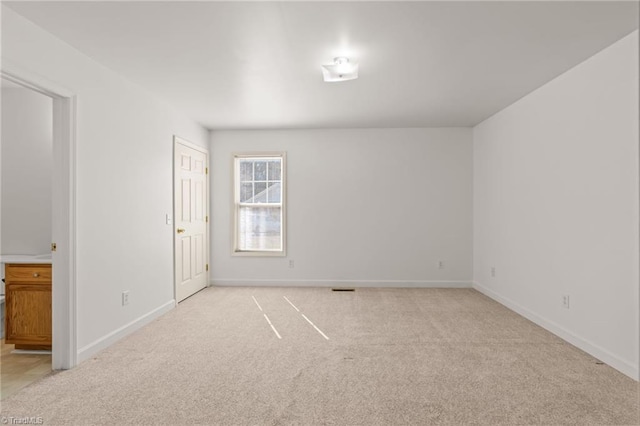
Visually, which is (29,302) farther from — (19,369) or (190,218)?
(190,218)

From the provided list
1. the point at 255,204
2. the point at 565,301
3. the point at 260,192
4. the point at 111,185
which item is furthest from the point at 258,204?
the point at 565,301

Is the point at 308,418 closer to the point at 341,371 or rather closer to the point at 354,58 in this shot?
the point at 341,371

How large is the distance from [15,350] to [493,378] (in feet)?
12.9

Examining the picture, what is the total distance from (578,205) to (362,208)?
3129mm

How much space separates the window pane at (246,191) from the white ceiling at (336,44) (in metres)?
1.91

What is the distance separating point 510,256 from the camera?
15.4 feet

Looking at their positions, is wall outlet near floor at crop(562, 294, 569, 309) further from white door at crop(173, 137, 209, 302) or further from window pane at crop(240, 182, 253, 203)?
window pane at crop(240, 182, 253, 203)

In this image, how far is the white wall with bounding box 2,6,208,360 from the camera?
2848mm

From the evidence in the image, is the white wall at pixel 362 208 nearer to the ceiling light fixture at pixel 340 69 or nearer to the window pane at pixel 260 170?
the window pane at pixel 260 170

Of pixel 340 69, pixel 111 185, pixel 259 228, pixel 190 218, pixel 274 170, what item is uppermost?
pixel 340 69

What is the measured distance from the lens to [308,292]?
18.7 ft

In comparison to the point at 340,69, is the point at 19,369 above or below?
below

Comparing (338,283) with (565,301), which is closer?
(565,301)

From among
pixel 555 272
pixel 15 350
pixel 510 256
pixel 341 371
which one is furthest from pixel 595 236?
pixel 15 350
